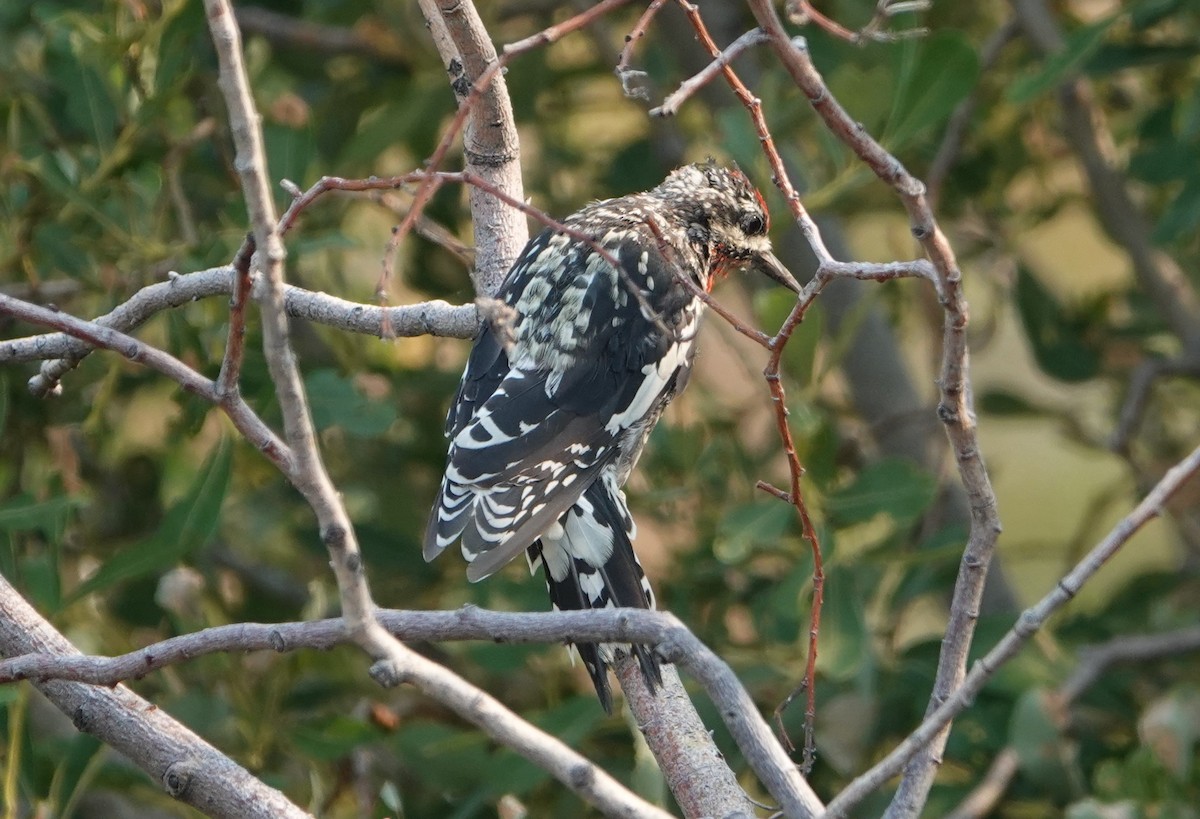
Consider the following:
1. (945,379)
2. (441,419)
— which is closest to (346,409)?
(441,419)

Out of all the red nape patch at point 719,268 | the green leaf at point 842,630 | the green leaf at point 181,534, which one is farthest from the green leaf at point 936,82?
the green leaf at point 181,534

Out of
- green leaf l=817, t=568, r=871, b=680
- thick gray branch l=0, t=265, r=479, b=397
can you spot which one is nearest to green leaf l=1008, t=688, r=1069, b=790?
green leaf l=817, t=568, r=871, b=680

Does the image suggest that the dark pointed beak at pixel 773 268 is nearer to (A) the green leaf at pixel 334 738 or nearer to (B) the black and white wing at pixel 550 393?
(B) the black and white wing at pixel 550 393

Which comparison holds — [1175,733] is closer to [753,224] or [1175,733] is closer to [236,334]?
[753,224]

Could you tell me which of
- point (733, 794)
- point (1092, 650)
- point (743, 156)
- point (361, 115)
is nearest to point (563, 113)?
point (361, 115)

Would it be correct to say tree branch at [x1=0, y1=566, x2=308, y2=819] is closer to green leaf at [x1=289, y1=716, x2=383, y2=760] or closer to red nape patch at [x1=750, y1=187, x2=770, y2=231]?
green leaf at [x1=289, y1=716, x2=383, y2=760]

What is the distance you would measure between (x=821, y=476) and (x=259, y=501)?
53.1 inches

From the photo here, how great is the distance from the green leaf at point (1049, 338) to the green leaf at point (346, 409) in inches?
63.4

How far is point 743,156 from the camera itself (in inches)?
105

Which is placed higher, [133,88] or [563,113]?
[563,113]

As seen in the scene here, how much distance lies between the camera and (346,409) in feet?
8.35

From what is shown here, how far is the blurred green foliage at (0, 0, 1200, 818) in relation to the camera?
2508mm

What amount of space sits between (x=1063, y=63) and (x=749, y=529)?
1.07 metres

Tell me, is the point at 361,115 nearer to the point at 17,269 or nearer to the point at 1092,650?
the point at 17,269
